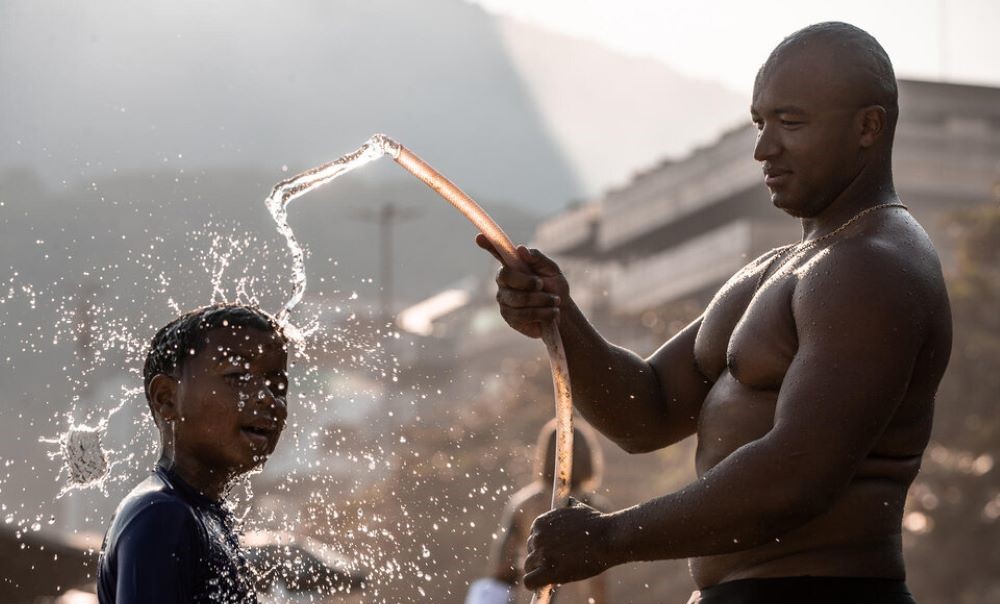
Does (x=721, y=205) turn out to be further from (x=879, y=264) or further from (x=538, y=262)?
(x=879, y=264)

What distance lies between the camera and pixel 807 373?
305 centimetres

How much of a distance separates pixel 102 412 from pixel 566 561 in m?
1.63

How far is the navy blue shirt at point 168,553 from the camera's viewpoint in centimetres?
295

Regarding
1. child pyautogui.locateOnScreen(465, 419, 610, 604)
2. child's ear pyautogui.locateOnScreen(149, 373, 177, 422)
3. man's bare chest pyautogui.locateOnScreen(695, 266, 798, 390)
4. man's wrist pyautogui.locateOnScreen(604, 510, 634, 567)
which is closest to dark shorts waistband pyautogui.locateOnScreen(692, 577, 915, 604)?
man's wrist pyautogui.locateOnScreen(604, 510, 634, 567)

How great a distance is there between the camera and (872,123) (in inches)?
132

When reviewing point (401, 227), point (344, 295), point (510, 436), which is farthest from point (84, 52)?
point (401, 227)

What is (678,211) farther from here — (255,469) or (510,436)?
(255,469)

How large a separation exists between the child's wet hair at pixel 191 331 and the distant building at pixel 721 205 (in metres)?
23.6

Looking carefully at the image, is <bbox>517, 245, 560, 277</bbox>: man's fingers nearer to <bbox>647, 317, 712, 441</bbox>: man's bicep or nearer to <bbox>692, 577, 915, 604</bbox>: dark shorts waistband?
<bbox>647, 317, 712, 441</bbox>: man's bicep

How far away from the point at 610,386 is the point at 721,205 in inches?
1331

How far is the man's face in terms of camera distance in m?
3.32

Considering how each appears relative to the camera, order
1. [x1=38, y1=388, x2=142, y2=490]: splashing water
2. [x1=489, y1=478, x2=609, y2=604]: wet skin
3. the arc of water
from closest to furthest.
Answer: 1. the arc of water
2. [x1=38, y1=388, x2=142, y2=490]: splashing water
3. [x1=489, y1=478, x2=609, y2=604]: wet skin

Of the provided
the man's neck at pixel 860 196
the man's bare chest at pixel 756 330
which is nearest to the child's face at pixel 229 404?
the man's bare chest at pixel 756 330

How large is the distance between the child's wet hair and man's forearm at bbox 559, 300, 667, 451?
732 mm
